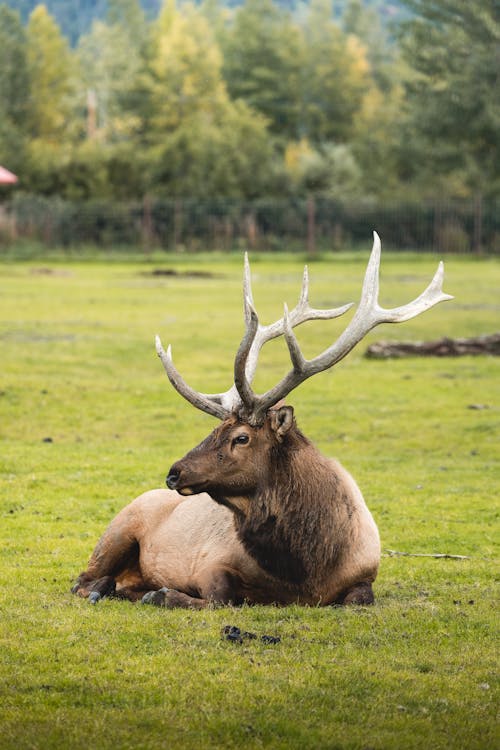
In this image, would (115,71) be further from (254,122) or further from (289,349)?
(289,349)

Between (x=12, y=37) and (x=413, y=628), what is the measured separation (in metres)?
85.8

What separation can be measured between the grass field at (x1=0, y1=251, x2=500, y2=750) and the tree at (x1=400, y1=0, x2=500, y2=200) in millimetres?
29503

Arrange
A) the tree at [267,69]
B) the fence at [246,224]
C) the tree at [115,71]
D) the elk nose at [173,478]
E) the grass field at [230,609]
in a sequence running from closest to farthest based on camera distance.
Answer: the grass field at [230,609], the elk nose at [173,478], the fence at [246,224], the tree at [115,71], the tree at [267,69]

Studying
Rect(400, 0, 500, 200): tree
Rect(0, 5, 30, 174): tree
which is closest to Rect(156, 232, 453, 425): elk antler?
Rect(400, 0, 500, 200): tree

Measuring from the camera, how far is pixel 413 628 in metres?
8.02

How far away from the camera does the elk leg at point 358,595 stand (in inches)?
338

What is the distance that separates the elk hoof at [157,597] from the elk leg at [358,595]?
113 centimetres

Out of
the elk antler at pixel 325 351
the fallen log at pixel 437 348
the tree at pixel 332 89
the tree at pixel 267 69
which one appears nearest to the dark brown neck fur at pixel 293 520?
the elk antler at pixel 325 351

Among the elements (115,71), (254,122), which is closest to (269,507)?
(254,122)

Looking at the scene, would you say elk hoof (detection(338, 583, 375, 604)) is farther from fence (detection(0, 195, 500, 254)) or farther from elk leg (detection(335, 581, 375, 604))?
fence (detection(0, 195, 500, 254))

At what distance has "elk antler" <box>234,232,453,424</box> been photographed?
334 inches

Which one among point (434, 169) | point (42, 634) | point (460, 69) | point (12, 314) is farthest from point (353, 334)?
point (434, 169)

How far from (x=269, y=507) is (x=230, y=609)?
708 mm

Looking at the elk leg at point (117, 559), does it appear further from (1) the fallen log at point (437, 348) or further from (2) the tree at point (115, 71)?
(2) the tree at point (115, 71)
